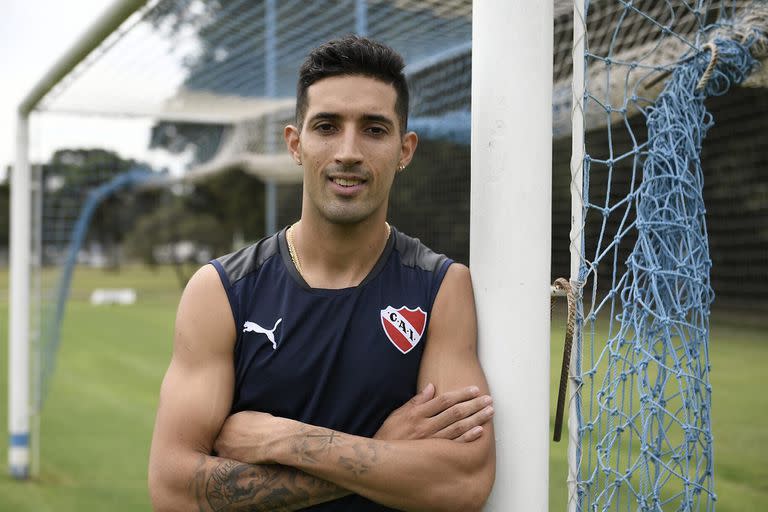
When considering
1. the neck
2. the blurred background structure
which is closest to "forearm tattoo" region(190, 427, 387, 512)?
the neck

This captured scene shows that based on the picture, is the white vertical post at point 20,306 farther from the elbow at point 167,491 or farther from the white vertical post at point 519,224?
the white vertical post at point 519,224

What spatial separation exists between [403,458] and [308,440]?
0.20 meters

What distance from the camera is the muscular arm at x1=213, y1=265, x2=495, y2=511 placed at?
167cm

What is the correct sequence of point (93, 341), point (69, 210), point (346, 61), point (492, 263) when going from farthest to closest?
point (93, 341), point (69, 210), point (346, 61), point (492, 263)

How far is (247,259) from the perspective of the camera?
1.94 meters

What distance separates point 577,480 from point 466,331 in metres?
0.39

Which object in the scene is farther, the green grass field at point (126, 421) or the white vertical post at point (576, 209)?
the green grass field at point (126, 421)

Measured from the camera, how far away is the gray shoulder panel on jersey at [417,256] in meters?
1.92

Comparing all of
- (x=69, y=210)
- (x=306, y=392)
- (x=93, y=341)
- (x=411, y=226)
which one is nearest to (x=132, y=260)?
(x=93, y=341)

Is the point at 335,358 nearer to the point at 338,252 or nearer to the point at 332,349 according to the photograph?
the point at 332,349

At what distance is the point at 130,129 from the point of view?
9.23 m

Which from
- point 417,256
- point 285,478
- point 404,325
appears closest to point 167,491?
point 285,478

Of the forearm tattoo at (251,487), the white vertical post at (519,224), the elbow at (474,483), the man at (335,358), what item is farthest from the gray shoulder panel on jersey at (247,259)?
the elbow at (474,483)

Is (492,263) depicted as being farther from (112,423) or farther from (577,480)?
(112,423)
